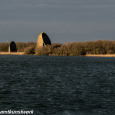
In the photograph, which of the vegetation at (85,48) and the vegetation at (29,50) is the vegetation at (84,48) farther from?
the vegetation at (29,50)

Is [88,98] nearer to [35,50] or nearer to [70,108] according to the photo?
[70,108]

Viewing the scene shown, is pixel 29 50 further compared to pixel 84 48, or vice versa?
pixel 29 50

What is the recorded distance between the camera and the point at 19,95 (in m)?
22.8

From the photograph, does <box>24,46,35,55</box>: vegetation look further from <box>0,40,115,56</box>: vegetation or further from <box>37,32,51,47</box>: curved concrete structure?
<box>0,40,115,56</box>: vegetation

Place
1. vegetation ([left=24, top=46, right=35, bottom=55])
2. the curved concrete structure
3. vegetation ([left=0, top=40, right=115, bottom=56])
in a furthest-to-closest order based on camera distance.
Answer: the curved concrete structure < vegetation ([left=24, top=46, right=35, bottom=55]) < vegetation ([left=0, top=40, right=115, bottom=56])

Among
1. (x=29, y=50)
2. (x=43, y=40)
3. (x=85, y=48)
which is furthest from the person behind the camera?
(x=43, y=40)

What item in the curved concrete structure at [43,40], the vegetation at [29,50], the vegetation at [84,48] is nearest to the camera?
the vegetation at [84,48]

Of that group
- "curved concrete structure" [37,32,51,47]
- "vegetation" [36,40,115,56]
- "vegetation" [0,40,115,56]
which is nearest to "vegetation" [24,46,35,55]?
"curved concrete structure" [37,32,51,47]

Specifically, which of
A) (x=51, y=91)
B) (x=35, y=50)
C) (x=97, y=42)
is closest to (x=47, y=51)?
(x=35, y=50)

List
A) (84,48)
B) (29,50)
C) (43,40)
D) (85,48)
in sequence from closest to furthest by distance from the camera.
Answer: (85,48) → (84,48) → (29,50) → (43,40)

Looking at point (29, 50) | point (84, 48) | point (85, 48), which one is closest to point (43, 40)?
point (29, 50)

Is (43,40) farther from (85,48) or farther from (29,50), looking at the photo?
(85,48)

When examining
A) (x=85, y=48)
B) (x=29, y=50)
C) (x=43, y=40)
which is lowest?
(x=29, y=50)

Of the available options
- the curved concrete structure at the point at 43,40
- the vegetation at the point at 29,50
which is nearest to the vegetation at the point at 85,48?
the vegetation at the point at 29,50
